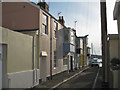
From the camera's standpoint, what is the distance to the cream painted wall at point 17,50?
901 cm

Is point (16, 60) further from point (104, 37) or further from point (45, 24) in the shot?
point (104, 37)

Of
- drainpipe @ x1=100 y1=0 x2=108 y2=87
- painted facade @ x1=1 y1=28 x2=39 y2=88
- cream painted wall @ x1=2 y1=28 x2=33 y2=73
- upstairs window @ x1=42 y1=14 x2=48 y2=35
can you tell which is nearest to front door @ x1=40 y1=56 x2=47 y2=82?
upstairs window @ x1=42 y1=14 x2=48 y2=35

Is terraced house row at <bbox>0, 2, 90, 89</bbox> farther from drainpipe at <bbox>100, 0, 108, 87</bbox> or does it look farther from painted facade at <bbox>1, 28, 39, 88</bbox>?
drainpipe at <bbox>100, 0, 108, 87</bbox>

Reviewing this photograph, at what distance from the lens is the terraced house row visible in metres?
8.98

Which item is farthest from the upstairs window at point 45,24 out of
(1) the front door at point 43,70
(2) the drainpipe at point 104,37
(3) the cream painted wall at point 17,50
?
(2) the drainpipe at point 104,37

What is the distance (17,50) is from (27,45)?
4.40 ft

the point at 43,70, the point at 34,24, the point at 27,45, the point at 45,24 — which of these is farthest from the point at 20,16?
the point at 43,70

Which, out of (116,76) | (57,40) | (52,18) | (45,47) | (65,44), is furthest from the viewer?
(65,44)

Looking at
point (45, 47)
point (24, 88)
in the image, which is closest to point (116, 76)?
point (24, 88)

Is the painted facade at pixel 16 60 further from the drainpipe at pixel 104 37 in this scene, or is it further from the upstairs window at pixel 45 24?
the drainpipe at pixel 104 37

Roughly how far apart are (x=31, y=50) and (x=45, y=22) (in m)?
3.95

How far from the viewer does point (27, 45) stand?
36.7 ft

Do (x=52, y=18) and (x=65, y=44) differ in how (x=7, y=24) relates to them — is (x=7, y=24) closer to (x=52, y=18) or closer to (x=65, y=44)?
(x=52, y=18)

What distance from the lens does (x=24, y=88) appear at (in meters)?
10.3
